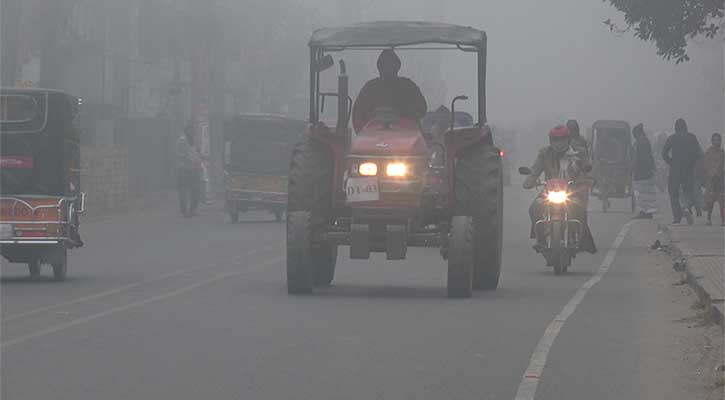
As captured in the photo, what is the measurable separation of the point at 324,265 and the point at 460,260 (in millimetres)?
2333

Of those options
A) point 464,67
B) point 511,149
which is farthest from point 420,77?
point 464,67

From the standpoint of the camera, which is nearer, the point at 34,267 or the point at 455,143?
the point at 455,143

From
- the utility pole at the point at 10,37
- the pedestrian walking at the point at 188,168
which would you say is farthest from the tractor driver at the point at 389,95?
the utility pole at the point at 10,37

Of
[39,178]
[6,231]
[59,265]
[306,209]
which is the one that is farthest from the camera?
[39,178]

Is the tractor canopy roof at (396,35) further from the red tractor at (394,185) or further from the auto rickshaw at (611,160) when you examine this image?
the auto rickshaw at (611,160)

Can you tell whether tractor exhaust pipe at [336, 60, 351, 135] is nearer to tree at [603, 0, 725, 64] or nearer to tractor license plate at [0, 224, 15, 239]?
tractor license plate at [0, 224, 15, 239]

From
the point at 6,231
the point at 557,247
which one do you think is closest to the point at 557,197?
the point at 557,247

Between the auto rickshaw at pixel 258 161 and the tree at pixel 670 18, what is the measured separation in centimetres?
1066

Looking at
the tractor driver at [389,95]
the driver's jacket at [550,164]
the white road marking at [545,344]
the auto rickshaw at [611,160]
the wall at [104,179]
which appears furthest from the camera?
the auto rickshaw at [611,160]

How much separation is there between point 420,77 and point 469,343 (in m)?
93.5

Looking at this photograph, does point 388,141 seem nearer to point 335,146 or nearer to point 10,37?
point 335,146

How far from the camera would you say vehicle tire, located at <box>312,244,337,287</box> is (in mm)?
18125

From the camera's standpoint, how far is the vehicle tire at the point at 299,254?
657 inches

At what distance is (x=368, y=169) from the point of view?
16547 millimetres
